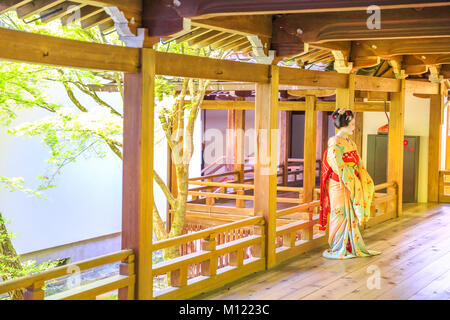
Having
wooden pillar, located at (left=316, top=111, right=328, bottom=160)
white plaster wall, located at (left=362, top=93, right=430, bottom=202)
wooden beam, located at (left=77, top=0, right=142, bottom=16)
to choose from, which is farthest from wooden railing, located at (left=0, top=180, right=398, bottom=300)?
wooden pillar, located at (left=316, top=111, right=328, bottom=160)

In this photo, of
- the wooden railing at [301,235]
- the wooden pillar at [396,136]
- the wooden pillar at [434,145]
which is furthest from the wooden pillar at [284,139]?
the wooden railing at [301,235]

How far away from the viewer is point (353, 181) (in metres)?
6.19

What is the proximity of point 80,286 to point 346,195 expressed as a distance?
124 inches

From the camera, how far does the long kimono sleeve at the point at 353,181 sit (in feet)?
20.2

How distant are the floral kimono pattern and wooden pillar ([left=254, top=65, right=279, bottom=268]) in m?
0.71

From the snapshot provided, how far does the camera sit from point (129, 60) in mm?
4262

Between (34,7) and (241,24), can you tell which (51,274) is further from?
(241,24)

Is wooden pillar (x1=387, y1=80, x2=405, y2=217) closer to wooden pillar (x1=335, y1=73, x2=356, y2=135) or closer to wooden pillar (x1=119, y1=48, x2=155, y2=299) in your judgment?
wooden pillar (x1=335, y1=73, x2=356, y2=135)

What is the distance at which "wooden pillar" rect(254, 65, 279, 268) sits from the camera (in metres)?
5.83

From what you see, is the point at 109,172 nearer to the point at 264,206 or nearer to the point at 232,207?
the point at 232,207

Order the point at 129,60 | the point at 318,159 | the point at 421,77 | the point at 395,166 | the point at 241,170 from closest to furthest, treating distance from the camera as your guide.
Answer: the point at 129,60, the point at 395,166, the point at 421,77, the point at 241,170, the point at 318,159

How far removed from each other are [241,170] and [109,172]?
2.94 metres

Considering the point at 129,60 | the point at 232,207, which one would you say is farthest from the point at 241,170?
the point at 129,60

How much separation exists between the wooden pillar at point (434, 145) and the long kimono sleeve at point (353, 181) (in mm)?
5472
